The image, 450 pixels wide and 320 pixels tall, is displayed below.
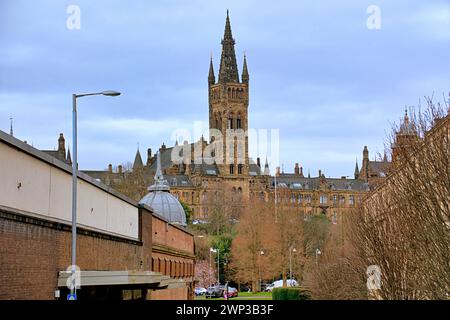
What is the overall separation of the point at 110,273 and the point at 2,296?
763 cm

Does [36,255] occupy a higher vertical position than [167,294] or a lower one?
higher

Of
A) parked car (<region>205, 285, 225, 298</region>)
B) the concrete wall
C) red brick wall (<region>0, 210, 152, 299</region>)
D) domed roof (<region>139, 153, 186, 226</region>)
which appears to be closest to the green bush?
domed roof (<region>139, 153, 186, 226</region>)

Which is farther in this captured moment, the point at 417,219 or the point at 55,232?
the point at 417,219

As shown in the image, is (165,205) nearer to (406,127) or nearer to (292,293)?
(292,293)

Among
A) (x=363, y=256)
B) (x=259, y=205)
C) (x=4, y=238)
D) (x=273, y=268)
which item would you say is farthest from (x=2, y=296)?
(x=259, y=205)

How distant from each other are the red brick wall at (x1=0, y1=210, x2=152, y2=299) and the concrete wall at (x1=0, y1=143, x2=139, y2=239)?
0.58 meters

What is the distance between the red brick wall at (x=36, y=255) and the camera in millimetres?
21781

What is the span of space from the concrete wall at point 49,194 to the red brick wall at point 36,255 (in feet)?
1.89

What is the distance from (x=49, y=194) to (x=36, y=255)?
112 inches

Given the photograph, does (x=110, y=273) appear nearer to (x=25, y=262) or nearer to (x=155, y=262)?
(x=25, y=262)

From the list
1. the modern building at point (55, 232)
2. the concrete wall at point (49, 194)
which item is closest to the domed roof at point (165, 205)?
the modern building at point (55, 232)

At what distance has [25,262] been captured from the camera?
76.6ft

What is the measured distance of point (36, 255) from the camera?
24375mm

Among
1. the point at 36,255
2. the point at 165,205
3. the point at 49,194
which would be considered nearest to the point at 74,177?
the point at 49,194
